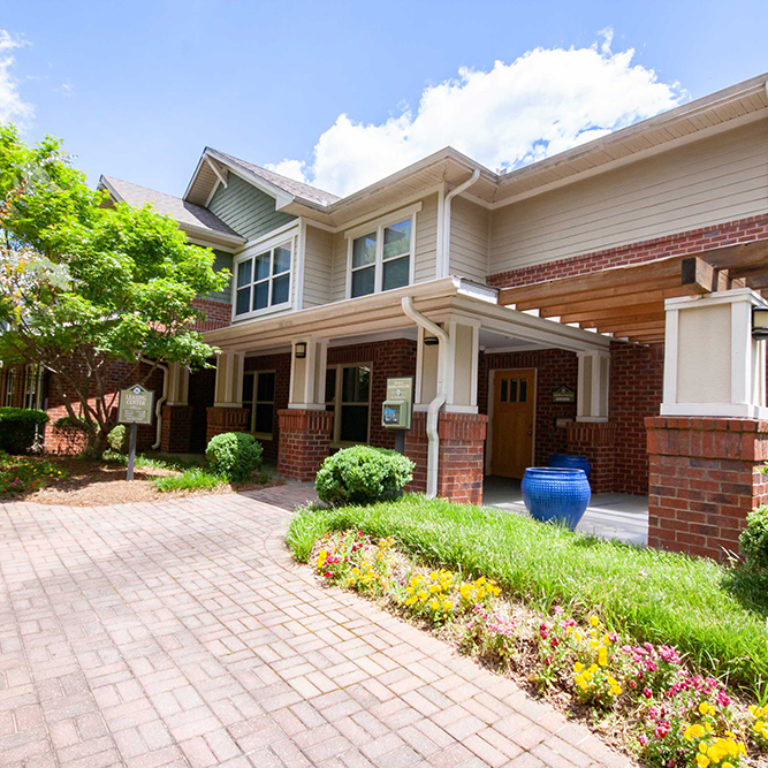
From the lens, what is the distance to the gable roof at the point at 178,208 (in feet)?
38.3

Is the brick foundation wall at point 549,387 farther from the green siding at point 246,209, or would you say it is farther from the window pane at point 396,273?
the green siding at point 246,209

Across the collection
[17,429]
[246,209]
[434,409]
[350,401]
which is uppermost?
[246,209]

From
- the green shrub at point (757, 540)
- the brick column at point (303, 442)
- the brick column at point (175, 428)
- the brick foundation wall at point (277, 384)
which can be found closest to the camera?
the green shrub at point (757, 540)

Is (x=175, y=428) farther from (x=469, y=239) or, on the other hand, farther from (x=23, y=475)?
(x=469, y=239)

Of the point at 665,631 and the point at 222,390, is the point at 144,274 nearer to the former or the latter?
the point at 222,390

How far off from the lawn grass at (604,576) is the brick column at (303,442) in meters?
3.85

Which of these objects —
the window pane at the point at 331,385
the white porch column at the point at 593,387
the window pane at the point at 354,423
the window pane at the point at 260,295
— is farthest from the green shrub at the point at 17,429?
the white porch column at the point at 593,387

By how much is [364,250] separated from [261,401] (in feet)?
19.1

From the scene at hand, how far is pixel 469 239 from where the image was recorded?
8688mm

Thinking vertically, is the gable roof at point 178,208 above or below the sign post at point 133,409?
above

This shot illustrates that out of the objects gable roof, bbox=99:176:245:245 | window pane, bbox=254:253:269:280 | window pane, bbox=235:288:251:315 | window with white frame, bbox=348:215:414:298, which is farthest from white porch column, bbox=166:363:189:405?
window with white frame, bbox=348:215:414:298

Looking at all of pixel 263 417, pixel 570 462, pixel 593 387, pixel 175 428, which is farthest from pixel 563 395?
pixel 175 428

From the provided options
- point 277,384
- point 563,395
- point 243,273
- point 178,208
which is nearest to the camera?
point 563,395

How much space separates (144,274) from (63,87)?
2842 millimetres
